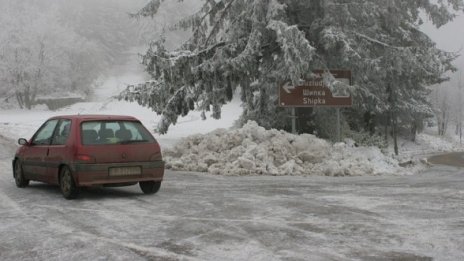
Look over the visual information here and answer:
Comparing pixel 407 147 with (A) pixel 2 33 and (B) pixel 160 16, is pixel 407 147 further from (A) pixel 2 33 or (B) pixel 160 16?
(B) pixel 160 16

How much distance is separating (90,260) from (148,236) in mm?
1124

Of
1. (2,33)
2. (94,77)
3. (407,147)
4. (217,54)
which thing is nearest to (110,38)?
(94,77)

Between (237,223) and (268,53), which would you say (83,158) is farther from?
(268,53)

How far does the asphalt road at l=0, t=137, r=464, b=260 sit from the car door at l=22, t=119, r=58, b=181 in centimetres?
36

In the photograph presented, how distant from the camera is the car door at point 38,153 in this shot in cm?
1053

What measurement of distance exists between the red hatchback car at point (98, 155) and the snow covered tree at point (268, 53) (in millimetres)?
7713

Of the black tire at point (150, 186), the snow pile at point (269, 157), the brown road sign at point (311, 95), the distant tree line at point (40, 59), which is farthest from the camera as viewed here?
the distant tree line at point (40, 59)

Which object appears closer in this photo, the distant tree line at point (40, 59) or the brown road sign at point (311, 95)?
the brown road sign at point (311, 95)

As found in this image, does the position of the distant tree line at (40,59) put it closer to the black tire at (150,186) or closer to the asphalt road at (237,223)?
the black tire at (150,186)

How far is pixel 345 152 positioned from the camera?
16.1 m

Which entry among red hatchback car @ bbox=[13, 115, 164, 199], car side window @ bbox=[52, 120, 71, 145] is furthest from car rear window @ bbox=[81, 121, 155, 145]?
car side window @ bbox=[52, 120, 71, 145]

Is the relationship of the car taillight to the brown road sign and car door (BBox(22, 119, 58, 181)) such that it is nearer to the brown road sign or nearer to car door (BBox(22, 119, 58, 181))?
car door (BBox(22, 119, 58, 181))

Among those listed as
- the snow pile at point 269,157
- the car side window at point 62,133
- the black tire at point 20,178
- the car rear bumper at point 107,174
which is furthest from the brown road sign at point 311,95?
the car side window at point 62,133

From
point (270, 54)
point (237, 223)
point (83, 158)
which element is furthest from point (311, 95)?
point (237, 223)
